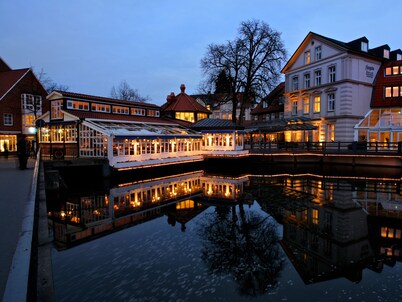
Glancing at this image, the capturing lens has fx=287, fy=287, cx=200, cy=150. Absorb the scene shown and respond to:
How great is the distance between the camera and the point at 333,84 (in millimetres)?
33469

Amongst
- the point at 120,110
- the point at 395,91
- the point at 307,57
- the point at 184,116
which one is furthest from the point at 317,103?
the point at 120,110

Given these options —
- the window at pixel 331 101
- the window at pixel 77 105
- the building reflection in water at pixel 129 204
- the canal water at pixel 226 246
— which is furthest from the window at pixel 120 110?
the window at pixel 331 101

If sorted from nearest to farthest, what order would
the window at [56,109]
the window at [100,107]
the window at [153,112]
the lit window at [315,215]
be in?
1. the lit window at [315,215]
2. the window at [56,109]
3. the window at [100,107]
4. the window at [153,112]

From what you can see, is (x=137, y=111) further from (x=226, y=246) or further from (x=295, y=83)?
(x=226, y=246)

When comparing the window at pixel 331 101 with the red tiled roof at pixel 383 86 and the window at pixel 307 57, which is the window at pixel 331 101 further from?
the window at pixel 307 57

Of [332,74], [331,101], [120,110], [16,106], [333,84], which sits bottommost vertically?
[120,110]

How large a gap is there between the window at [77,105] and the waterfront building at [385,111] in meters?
28.9

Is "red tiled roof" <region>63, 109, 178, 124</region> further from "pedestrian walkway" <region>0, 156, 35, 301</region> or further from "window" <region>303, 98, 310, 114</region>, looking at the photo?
"window" <region>303, 98, 310, 114</region>

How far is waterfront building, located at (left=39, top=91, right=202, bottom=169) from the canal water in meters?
6.36

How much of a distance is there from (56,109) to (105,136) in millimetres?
7710

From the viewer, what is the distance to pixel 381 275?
707 centimetres

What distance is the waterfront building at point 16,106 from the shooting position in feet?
109

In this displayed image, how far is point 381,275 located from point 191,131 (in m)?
Answer: 26.5

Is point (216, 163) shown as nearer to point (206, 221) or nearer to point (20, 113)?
point (206, 221)
